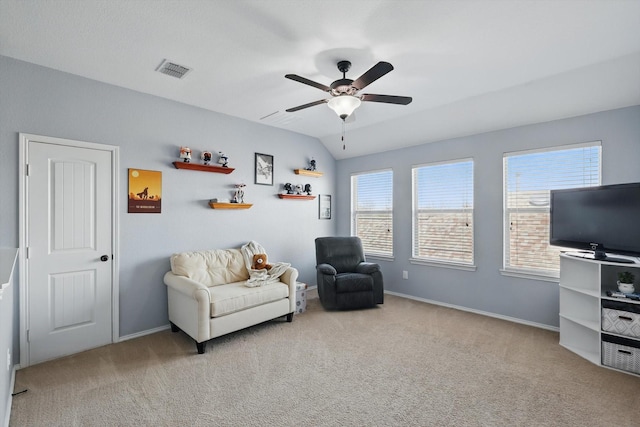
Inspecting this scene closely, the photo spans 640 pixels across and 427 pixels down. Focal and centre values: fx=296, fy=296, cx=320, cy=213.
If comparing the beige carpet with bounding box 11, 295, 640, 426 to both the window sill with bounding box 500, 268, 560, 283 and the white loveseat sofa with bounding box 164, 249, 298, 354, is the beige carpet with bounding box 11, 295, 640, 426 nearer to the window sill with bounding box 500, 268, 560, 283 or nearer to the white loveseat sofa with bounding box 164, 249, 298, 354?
the white loveseat sofa with bounding box 164, 249, 298, 354

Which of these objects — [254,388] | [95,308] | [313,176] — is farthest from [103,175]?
[313,176]

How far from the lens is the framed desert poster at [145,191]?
10.9 feet

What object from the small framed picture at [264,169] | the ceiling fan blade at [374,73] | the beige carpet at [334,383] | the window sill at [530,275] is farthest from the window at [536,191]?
the small framed picture at [264,169]

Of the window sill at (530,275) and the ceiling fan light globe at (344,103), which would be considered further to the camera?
the window sill at (530,275)

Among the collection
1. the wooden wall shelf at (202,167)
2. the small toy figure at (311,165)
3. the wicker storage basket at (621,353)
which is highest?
the small toy figure at (311,165)

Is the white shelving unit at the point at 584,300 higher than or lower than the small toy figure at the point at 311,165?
lower

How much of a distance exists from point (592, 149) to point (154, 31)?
448cm

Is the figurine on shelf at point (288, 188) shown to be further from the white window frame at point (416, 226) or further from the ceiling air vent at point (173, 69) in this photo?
Answer: the ceiling air vent at point (173, 69)

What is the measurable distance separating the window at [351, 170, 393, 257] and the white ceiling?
174cm

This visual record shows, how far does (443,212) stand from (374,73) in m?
2.90

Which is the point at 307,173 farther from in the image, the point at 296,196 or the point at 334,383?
the point at 334,383

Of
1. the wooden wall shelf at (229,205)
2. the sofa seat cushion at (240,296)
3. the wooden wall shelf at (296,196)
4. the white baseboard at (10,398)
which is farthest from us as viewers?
the wooden wall shelf at (296,196)

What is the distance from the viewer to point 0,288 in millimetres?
1252

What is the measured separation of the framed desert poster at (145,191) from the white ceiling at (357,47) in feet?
3.12
